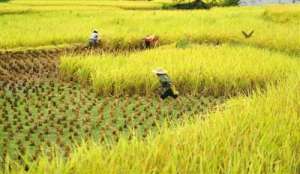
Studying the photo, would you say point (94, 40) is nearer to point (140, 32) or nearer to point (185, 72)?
point (140, 32)

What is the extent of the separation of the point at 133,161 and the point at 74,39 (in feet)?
29.2

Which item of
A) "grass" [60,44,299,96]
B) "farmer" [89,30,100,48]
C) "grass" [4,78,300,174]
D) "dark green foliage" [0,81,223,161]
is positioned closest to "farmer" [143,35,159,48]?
"farmer" [89,30,100,48]

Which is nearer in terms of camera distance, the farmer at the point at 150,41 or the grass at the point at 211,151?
the grass at the point at 211,151

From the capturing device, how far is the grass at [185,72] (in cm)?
736

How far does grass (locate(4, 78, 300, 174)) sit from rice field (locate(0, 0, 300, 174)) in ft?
0.03

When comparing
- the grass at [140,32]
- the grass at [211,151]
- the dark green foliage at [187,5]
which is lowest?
the dark green foliage at [187,5]

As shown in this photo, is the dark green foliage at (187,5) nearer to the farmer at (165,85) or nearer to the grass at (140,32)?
the grass at (140,32)

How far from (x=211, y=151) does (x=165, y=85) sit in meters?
3.25

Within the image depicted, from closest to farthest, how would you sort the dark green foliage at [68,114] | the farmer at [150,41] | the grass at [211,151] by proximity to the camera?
1. the grass at [211,151]
2. the dark green foliage at [68,114]
3. the farmer at [150,41]

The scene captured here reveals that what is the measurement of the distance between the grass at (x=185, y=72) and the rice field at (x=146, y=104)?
0.05 feet

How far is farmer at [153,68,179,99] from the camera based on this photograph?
684cm

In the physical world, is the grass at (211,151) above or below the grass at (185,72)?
above

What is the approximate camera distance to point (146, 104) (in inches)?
266

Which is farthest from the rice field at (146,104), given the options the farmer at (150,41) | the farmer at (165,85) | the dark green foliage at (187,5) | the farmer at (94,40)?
the dark green foliage at (187,5)
